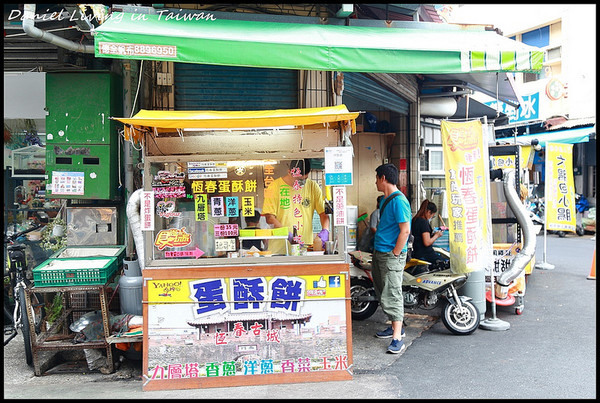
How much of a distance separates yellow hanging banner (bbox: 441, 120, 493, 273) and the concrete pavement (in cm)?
104

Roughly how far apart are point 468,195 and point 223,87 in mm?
3598

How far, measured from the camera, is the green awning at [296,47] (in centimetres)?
495

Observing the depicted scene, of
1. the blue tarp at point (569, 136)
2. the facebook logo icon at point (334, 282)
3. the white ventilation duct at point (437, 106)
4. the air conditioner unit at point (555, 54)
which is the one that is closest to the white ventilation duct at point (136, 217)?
the facebook logo icon at point (334, 282)

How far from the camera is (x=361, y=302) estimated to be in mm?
7020

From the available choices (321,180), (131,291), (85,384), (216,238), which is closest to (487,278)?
(321,180)

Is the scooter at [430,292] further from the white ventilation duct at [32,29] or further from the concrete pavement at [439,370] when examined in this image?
the white ventilation duct at [32,29]

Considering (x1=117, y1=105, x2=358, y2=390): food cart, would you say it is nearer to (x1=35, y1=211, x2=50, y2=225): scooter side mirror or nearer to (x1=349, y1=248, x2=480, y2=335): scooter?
(x1=349, y1=248, x2=480, y2=335): scooter

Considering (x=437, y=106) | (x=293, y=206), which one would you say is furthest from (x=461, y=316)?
(x=437, y=106)

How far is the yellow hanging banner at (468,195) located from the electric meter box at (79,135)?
14.2 feet

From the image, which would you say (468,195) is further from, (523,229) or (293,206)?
(293,206)

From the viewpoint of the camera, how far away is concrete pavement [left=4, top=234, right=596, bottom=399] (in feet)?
15.0

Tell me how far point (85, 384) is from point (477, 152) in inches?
206

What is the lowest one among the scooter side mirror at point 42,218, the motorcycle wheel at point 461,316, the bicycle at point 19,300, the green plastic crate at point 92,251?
the motorcycle wheel at point 461,316

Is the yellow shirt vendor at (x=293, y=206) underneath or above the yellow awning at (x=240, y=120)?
underneath
